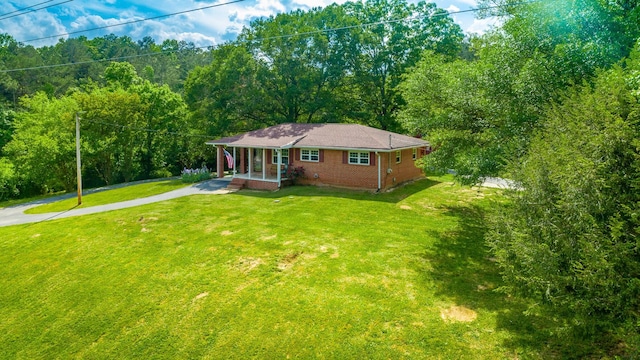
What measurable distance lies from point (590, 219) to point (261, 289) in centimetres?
704

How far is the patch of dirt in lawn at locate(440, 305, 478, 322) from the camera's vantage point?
739 centimetres

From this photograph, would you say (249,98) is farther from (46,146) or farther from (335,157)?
(46,146)

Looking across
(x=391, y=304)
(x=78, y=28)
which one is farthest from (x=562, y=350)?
(x=78, y=28)

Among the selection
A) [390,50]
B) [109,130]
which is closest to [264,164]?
[109,130]

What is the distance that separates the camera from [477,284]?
8945 millimetres

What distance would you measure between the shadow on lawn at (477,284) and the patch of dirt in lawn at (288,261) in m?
3.76

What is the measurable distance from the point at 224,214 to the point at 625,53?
14.6 meters

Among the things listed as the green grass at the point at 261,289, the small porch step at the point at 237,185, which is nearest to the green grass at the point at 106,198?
the small porch step at the point at 237,185

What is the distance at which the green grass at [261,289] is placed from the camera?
7.14m

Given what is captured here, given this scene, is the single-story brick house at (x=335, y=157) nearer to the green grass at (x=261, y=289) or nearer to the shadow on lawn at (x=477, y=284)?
the green grass at (x=261, y=289)

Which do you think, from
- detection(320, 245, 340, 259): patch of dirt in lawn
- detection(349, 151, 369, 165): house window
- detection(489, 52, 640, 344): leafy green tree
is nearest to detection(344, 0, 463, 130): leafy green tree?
detection(349, 151, 369, 165): house window

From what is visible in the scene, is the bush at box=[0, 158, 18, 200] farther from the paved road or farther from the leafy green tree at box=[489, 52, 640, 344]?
the leafy green tree at box=[489, 52, 640, 344]

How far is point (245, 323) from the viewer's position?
788 cm

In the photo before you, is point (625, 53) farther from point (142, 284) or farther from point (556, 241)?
point (142, 284)
